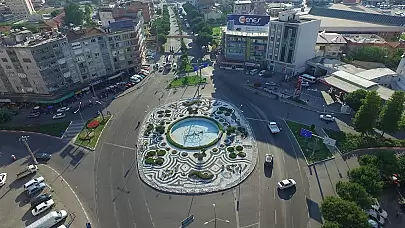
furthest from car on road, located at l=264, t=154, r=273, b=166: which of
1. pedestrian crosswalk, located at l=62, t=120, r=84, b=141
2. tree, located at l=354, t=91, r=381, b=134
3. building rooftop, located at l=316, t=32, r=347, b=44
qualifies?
building rooftop, located at l=316, t=32, r=347, b=44

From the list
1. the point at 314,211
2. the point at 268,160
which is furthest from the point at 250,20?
the point at 314,211

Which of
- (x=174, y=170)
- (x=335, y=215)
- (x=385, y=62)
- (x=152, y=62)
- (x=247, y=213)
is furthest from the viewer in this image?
(x=152, y=62)

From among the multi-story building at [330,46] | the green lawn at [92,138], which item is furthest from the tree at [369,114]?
the green lawn at [92,138]

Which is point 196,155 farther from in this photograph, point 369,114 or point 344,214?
point 369,114

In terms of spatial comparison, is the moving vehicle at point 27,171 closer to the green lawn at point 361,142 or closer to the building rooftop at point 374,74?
the green lawn at point 361,142

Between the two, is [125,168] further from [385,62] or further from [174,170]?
[385,62]

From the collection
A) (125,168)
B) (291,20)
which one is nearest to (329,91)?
(291,20)

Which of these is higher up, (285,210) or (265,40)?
(265,40)

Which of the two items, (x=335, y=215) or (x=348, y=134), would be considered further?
(x=348, y=134)
